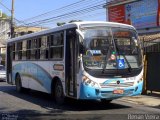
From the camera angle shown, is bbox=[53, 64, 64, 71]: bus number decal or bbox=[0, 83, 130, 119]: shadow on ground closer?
bbox=[0, 83, 130, 119]: shadow on ground

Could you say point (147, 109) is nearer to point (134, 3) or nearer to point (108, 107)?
point (108, 107)

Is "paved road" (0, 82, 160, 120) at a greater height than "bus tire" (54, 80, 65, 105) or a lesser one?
lesser

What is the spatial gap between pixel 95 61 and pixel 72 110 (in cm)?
185

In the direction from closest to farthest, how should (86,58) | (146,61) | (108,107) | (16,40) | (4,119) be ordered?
(4,119) < (86,58) < (108,107) < (146,61) < (16,40)

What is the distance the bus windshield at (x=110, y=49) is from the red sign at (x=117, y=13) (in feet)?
39.7

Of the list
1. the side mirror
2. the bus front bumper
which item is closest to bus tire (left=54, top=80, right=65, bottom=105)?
the bus front bumper

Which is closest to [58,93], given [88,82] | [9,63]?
[88,82]

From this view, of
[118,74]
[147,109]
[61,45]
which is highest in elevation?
[61,45]

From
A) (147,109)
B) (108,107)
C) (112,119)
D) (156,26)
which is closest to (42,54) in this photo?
(108,107)

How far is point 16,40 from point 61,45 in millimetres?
6826

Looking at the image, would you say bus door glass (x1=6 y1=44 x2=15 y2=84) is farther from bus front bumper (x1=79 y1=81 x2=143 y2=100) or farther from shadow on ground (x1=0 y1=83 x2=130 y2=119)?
bus front bumper (x1=79 y1=81 x2=143 y2=100)

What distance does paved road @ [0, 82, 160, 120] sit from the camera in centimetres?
1229

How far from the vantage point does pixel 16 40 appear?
2145 cm

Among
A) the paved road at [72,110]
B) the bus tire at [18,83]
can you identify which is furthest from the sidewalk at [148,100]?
the bus tire at [18,83]
